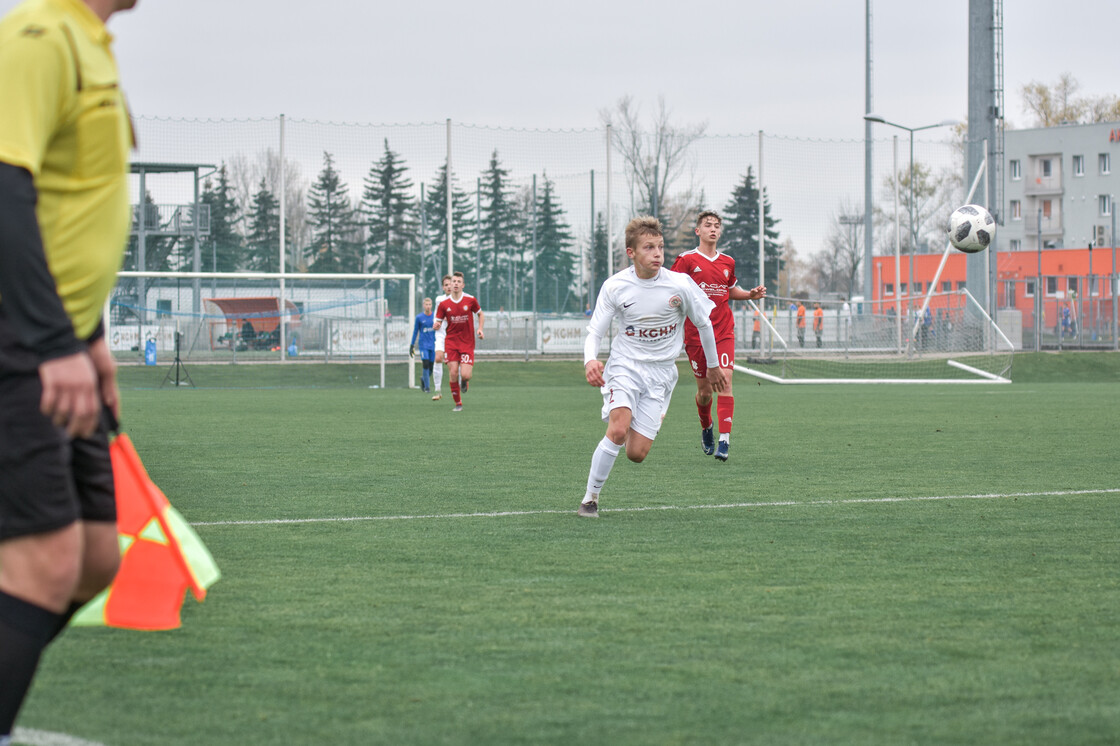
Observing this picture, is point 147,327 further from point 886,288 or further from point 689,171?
point 886,288

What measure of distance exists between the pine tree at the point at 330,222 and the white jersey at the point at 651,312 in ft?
91.3

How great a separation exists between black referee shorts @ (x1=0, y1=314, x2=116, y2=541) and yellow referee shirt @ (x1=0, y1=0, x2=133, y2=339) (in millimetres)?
213

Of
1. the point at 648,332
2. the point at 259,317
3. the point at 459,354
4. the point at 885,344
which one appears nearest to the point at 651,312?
the point at 648,332

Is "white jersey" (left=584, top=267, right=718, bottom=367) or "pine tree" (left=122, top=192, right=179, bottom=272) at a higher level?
"pine tree" (left=122, top=192, right=179, bottom=272)

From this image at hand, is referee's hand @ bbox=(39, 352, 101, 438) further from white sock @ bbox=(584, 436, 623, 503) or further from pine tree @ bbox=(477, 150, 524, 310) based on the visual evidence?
pine tree @ bbox=(477, 150, 524, 310)

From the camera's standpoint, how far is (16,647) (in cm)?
266

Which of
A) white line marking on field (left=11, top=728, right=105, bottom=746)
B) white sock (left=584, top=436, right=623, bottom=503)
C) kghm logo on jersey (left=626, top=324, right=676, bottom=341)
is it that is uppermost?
kghm logo on jersey (left=626, top=324, right=676, bottom=341)

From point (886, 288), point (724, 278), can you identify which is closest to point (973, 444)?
point (724, 278)

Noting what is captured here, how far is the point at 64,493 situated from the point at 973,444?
10.8 meters

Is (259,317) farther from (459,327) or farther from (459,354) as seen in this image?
(459,354)

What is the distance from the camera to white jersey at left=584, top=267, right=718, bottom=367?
7.70 metres

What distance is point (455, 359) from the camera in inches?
768

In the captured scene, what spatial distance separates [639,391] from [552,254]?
98.3 feet

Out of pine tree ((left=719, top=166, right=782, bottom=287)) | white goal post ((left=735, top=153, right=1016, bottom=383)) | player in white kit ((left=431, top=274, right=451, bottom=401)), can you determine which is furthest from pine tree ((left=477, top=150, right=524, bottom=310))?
player in white kit ((left=431, top=274, right=451, bottom=401))
